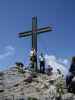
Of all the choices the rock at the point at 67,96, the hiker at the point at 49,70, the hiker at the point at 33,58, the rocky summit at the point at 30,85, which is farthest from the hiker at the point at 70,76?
the hiker at the point at 33,58

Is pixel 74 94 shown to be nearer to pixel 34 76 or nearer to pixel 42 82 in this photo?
pixel 42 82

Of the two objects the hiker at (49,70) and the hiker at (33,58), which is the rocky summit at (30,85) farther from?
the hiker at (33,58)

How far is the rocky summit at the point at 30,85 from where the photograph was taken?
16547 mm

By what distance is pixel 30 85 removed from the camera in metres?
20.9

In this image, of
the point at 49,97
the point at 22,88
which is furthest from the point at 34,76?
the point at 49,97

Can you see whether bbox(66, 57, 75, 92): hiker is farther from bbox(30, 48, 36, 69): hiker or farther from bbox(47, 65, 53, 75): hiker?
bbox(30, 48, 36, 69): hiker

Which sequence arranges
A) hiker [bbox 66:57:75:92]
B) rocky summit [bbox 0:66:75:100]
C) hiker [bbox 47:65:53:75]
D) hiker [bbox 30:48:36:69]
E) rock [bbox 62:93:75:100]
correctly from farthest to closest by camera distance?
hiker [bbox 30:48:36:69], hiker [bbox 47:65:53:75], rocky summit [bbox 0:66:75:100], hiker [bbox 66:57:75:92], rock [bbox 62:93:75:100]

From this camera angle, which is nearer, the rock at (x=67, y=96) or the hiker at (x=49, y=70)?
the rock at (x=67, y=96)

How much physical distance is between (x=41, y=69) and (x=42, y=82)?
3.51m

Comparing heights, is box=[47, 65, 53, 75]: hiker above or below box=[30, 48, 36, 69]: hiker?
below

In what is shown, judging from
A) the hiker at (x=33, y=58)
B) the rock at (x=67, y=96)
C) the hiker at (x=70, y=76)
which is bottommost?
the rock at (x=67, y=96)

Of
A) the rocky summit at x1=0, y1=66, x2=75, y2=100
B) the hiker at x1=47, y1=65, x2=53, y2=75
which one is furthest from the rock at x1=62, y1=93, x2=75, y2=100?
the hiker at x1=47, y1=65, x2=53, y2=75

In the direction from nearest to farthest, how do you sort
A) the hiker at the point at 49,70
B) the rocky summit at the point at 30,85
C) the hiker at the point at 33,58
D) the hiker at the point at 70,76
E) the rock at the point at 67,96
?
the rock at the point at 67,96, the hiker at the point at 70,76, the rocky summit at the point at 30,85, the hiker at the point at 49,70, the hiker at the point at 33,58

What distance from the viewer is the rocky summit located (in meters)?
16.5
